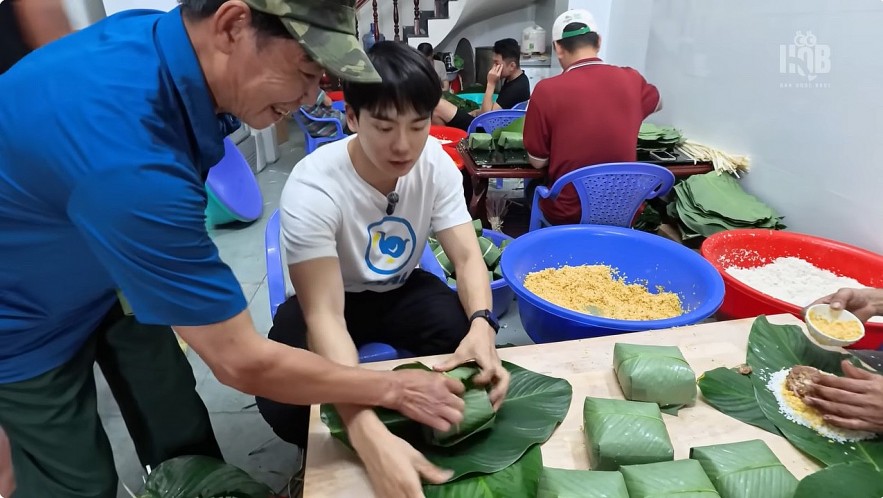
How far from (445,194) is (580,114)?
1191mm

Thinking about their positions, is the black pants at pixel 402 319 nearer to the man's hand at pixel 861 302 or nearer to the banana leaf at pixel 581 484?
the banana leaf at pixel 581 484

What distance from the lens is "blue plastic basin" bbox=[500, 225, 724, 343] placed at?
1.54 meters

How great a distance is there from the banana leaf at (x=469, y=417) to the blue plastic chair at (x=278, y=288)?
1.54 feet

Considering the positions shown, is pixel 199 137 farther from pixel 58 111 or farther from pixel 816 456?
pixel 816 456

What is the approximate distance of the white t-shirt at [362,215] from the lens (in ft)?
4.36

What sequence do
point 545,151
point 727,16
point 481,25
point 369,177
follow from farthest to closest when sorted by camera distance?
1. point 481,25
2. point 727,16
3. point 545,151
4. point 369,177

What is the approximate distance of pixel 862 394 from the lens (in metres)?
1.07

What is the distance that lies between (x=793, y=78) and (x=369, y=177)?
2.18 meters

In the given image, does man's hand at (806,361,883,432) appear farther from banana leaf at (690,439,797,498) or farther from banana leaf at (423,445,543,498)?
banana leaf at (423,445,543,498)

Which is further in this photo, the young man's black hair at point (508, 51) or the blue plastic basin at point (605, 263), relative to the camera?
the young man's black hair at point (508, 51)

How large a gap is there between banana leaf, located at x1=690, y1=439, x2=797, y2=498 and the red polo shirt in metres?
1.64

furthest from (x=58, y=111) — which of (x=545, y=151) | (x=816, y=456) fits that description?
(x=545, y=151)

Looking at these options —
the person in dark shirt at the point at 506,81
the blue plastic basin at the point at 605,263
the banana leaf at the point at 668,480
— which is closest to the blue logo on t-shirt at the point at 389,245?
the blue plastic basin at the point at 605,263

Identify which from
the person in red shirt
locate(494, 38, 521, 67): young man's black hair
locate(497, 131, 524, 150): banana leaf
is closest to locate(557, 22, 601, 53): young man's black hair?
the person in red shirt
